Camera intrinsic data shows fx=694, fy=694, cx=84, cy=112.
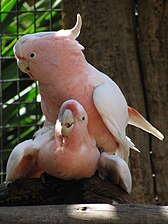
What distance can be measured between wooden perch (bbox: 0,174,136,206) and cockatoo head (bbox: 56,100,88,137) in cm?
14

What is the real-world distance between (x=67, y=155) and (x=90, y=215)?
0.22m

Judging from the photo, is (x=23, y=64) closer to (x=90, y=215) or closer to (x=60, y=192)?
(x=60, y=192)

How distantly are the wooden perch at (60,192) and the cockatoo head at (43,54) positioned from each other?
0.84ft

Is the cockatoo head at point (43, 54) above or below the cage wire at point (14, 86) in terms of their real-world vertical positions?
above

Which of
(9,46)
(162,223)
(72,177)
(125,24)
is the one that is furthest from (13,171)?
(9,46)

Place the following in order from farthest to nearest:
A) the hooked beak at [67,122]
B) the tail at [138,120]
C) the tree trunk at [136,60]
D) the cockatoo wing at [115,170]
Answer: the tree trunk at [136,60]
the tail at [138,120]
the cockatoo wing at [115,170]
the hooked beak at [67,122]

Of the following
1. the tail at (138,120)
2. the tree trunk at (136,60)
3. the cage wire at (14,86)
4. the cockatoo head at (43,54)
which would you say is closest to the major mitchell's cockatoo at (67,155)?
the cockatoo head at (43,54)

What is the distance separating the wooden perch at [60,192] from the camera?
66.3 inches

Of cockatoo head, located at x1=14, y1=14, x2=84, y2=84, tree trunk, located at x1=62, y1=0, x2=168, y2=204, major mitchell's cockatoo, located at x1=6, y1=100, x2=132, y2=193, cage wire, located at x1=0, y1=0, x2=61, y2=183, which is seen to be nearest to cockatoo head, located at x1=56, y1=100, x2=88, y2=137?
major mitchell's cockatoo, located at x1=6, y1=100, x2=132, y2=193

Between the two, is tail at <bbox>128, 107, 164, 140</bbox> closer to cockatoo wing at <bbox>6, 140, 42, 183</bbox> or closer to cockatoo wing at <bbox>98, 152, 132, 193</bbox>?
cockatoo wing at <bbox>98, 152, 132, 193</bbox>

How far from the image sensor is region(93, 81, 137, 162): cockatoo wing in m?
1.73

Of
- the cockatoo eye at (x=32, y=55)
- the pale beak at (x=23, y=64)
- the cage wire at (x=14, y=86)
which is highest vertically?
the cockatoo eye at (x=32, y=55)

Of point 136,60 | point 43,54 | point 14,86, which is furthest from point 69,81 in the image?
point 14,86

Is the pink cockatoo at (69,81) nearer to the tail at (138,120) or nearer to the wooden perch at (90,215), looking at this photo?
the tail at (138,120)
